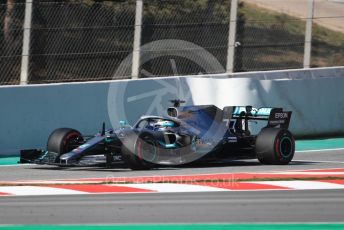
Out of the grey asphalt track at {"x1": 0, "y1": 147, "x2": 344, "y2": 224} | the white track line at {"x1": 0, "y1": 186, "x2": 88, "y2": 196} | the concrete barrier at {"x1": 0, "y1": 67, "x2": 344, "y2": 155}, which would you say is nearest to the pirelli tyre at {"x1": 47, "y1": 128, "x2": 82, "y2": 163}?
the concrete barrier at {"x1": 0, "y1": 67, "x2": 344, "y2": 155}

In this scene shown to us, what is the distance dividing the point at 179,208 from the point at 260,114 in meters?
5.44

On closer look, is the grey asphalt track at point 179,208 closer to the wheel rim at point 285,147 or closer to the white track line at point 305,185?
the white track line at point 305,185

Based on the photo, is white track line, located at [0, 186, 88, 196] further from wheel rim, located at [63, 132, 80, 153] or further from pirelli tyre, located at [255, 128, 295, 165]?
pirelli tyre, located at [255, 128, 295, 165]

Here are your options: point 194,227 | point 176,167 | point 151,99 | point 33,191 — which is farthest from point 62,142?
point 194,227

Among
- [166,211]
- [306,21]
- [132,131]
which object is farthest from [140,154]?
[306,21]

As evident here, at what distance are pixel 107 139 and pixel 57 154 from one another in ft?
2.82

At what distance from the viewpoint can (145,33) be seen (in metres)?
15.5

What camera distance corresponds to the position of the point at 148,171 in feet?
37.7

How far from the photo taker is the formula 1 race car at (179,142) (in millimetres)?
11555

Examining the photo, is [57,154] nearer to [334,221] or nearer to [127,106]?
[127,106]

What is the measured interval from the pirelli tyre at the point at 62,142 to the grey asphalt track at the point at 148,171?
0.29 metres

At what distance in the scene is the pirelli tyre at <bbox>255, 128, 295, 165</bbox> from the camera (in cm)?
1216

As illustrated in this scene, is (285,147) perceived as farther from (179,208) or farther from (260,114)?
(179,208)

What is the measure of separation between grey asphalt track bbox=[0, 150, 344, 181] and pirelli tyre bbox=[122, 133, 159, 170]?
144 mm
